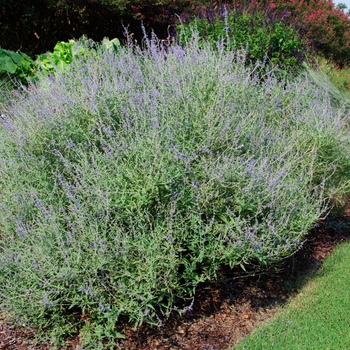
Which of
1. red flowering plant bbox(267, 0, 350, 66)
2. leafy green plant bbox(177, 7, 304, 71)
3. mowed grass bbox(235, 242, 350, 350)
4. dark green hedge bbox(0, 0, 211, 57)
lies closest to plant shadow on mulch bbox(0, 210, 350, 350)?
mowed grass bbox(235, 242, 350, 350)

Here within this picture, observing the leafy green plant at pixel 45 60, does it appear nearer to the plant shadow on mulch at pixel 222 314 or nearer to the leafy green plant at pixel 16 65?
the leafy green plant at pixel 16 65

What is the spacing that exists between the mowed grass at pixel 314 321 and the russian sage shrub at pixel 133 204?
0.46 metres

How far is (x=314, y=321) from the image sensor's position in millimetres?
3266

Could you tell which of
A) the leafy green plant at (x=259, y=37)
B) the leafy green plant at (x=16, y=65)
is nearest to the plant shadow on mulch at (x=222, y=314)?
the leafy green plant at (x=259, y=37)

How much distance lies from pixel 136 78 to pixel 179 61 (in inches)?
22.8

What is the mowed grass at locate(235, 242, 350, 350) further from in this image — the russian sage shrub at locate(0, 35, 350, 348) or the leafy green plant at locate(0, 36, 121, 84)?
the leafy green plant at locate(0, 36, 121, 84)

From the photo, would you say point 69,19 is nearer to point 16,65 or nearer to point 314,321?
point 16,65

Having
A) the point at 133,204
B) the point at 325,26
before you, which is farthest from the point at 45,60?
the point at 325,26

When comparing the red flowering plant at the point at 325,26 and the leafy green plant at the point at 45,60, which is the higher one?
the leafy green plant at the point at 45,60

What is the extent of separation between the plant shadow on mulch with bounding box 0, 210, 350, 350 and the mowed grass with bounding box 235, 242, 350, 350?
94 mm

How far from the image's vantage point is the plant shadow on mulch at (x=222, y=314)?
295 centimetres

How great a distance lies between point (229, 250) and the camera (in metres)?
3.00

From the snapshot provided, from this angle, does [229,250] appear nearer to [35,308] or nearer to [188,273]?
[188,273]

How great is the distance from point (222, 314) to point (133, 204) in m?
1.06
